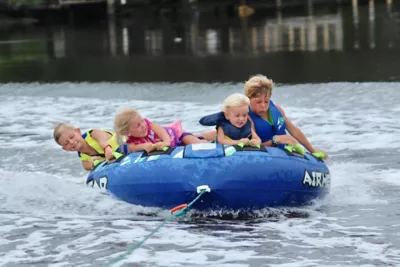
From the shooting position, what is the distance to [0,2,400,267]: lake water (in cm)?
700

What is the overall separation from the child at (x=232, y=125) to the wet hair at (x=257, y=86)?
0.23 m

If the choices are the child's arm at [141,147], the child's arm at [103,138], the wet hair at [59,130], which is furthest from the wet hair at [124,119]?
the wet hair at [59,130]

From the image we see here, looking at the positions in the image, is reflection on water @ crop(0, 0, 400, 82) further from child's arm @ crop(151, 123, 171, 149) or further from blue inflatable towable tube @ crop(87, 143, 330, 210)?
blue inflatable towable tube @ crop(87, 143, 330, 210)

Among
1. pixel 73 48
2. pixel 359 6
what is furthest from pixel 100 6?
pixel 73 48

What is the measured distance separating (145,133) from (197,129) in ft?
16.6

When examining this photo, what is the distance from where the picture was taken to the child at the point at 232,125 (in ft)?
26.4

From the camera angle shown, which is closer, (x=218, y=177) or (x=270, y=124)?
(x=218, y=177)

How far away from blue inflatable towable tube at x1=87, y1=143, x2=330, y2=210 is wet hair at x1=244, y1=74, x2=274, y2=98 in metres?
0.61


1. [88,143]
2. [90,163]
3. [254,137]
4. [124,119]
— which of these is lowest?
[90,163]

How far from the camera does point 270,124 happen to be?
8578 millimetres

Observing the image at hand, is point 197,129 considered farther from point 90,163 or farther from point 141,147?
point 141,147

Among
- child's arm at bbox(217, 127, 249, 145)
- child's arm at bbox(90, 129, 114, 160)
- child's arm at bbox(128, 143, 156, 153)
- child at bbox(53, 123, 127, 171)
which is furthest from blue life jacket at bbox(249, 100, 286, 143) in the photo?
child's arm at bbox(90, 129, 114, 160)

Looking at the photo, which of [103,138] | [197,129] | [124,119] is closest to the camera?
[124,119]

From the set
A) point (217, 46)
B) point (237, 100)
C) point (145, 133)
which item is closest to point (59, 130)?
point (145, 133)
